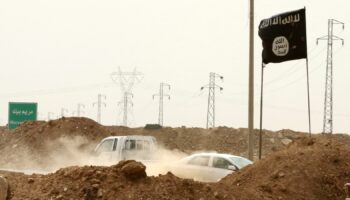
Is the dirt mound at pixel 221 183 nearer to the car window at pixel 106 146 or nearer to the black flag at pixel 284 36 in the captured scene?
the black flag at pixel 284 36

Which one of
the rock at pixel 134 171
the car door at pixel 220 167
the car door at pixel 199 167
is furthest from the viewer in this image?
the car door at pixel 199 167

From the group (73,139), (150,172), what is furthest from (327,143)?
(73,139)

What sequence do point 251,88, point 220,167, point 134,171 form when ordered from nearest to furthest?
point 134,171, point 220,167, point 251,88

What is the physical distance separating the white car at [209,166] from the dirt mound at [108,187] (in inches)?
315

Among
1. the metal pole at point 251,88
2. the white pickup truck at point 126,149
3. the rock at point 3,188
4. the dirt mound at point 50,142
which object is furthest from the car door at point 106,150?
the dirt mound at point 50,142

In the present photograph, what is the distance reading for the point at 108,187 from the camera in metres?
10.7

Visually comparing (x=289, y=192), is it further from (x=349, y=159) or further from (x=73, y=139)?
(x=73, y=139)

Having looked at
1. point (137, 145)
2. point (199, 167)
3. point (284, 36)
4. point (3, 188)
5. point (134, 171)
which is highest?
point (284, 36)

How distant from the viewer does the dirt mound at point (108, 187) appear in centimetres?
1056

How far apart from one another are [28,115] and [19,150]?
8073 millimetres

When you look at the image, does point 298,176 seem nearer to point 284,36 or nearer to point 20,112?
point 284,36

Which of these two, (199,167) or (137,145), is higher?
(137,145)

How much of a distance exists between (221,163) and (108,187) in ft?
30.9

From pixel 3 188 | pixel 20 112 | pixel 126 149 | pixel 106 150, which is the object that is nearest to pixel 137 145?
pixel 126 149
